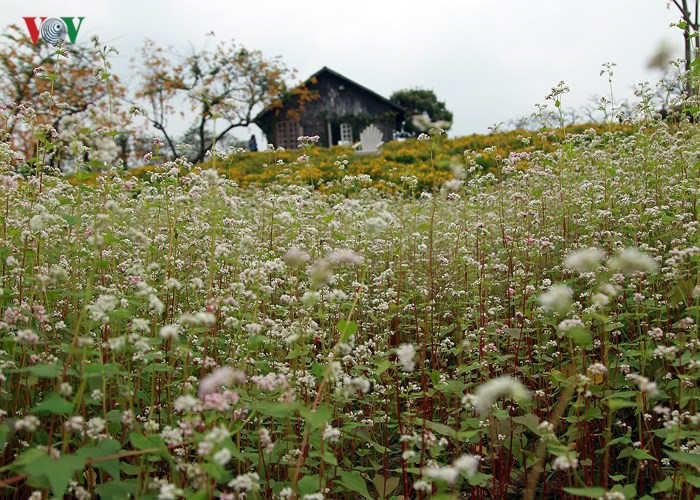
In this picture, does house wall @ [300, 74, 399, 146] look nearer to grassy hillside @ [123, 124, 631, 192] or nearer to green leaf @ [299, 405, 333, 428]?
grassy hillside @ [123, 124, 631, 192]

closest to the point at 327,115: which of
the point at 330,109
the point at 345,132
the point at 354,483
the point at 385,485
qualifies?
the point at 330,109

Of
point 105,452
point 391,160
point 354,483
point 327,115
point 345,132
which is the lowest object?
point 354,483

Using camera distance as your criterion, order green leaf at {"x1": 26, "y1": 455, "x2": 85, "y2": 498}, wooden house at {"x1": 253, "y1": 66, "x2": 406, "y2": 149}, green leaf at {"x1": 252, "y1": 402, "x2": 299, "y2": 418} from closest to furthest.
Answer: green leaf at {"x1": 26, "y1": 455, "x2": 85, "y2": 498}
green leaf at {"x1": 252, "y1": 402, "x2": 299, "y2": 418}
wooden house at {"x1": 253, "y1": 66, "x2": 406, "y2": 149}

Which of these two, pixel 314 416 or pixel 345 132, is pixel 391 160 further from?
pixel 345 132

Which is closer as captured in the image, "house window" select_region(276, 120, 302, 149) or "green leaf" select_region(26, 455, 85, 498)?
"green leaf" select_region(26, 455, 85, 498)

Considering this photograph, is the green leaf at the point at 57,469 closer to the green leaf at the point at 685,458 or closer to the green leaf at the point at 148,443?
the green leaf at the point at 148,443

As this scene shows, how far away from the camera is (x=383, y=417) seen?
321 cm

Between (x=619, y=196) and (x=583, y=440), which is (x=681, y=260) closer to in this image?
(x=583, y=440)

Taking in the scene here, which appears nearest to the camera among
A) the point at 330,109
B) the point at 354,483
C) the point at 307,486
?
the point at 307,486

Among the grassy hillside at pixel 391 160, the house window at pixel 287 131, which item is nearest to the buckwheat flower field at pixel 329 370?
the grassy hillside at pixel 391 160

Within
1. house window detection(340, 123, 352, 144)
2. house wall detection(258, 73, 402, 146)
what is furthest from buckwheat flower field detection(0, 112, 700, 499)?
house wall detection(258, 73, 402, 146)

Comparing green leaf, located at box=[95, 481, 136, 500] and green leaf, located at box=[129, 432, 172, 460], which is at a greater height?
Result: green leaf, located at box=[129, 432, 172, 460]

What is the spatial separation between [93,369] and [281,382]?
74 centimetres

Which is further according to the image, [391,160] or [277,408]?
[391,160]
